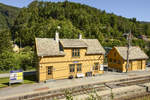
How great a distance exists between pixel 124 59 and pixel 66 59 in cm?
1339

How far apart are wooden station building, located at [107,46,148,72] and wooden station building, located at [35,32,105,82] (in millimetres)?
5607

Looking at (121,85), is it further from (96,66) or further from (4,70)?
(4,70)

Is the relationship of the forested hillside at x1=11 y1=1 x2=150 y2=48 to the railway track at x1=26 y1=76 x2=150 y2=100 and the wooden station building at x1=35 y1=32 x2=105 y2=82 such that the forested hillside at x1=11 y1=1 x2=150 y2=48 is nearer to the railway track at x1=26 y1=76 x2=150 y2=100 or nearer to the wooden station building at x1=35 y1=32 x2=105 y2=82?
the wooden station building at x1=35 y1=32 x2=105 y2=82

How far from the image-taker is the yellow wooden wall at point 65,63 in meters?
19.9

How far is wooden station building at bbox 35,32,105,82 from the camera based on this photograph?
65.9ft

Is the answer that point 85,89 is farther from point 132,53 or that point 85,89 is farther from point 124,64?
point 132,53

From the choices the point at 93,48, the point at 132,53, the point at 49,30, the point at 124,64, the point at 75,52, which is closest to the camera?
the point at 75,52

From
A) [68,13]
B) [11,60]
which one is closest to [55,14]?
[68,13]

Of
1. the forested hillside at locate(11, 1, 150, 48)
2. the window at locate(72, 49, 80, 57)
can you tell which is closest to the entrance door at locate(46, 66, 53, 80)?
the window at locate(72, 49, 80, 57)

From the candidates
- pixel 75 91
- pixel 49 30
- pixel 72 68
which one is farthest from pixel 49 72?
pixel 49 30

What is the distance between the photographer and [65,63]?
21703mm

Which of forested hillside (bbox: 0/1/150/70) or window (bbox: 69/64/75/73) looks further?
forested hillside (bbox: 0/1/150/70)

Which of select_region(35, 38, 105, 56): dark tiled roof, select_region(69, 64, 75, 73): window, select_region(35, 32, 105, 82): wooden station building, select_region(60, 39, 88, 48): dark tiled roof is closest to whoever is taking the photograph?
select_region(35, 32, 105, 82): wooden station building

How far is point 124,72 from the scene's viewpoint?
87.9 feet
